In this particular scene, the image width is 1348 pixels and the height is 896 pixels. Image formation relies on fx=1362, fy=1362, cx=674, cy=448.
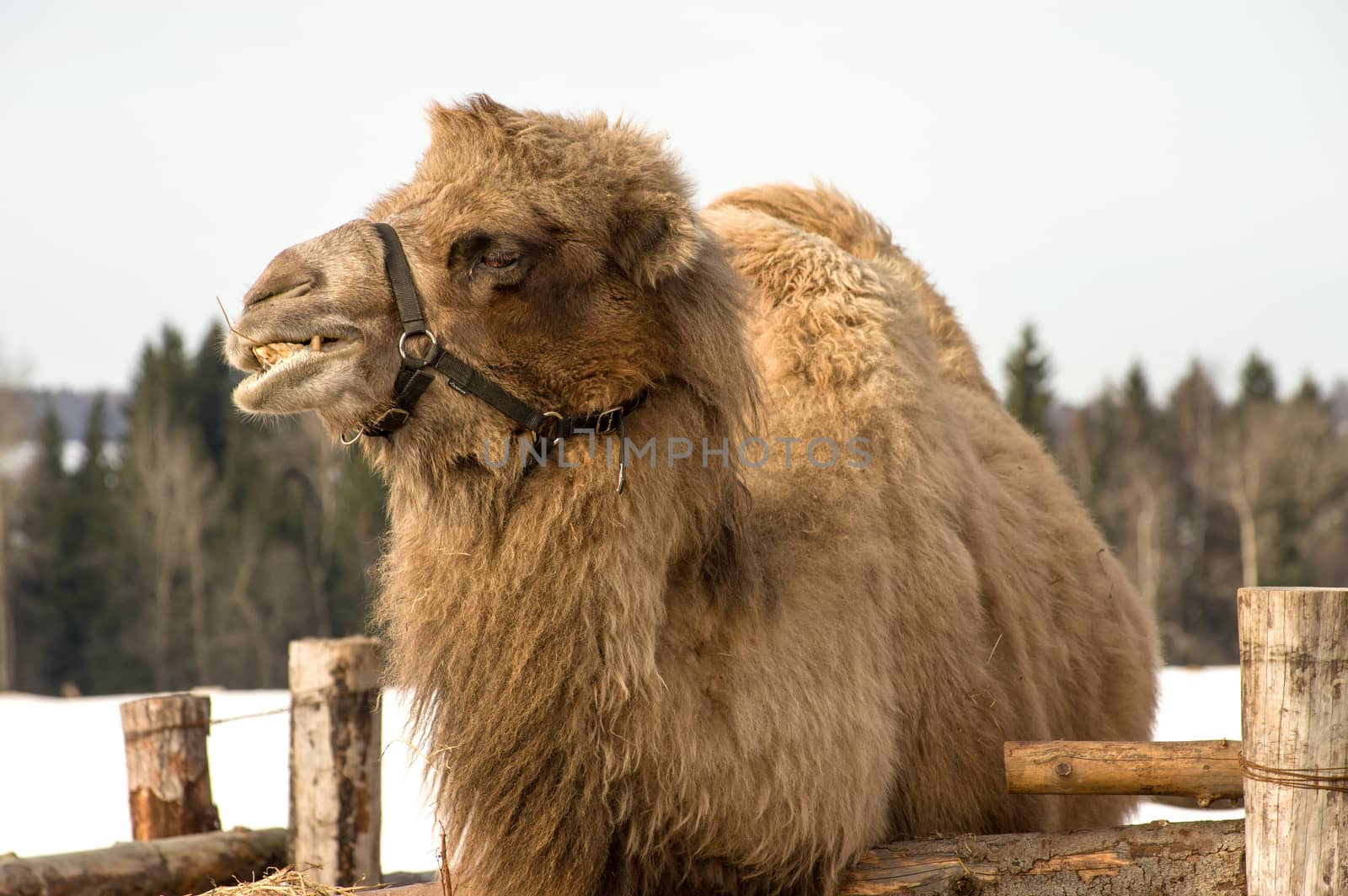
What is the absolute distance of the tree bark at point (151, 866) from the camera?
4422mm

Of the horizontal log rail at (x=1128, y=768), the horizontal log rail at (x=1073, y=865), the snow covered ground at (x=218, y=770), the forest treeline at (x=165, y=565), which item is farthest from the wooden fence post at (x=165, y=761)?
the forest treeline at (x=165, y=565)

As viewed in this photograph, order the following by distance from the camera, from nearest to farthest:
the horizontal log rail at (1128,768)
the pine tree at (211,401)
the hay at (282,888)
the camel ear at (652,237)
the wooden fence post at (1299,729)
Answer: the wooden fence post at (1299,729) < the horizontal log rail at (1128,768) < the camel ear at (652,237) < the hay at (282,888) < the pine tree at (211,401)

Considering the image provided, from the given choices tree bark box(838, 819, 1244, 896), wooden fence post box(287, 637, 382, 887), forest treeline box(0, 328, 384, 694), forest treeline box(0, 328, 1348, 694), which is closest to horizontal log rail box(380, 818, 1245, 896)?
tree bark box(838, 819, 1244, 896)

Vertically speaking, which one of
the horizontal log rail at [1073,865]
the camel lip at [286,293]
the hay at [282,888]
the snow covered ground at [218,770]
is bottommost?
the snow covered ground at [218,770]

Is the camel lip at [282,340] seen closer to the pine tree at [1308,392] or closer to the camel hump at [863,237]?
the camel hump at [863,237]

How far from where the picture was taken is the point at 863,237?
16.1 feet

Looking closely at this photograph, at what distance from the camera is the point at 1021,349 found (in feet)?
125

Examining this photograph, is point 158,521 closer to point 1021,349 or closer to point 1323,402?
point 1021,349

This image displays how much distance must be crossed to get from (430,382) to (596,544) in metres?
0.52

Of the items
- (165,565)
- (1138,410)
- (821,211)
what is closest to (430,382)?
(821,211)

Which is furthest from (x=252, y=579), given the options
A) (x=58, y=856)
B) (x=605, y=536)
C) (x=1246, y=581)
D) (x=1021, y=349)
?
(x=605, y=536)

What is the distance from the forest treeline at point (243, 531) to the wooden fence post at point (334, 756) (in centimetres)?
2650

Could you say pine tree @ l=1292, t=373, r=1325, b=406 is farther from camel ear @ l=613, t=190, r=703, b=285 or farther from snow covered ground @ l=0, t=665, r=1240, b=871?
camel ear @ l=613, t=190, r=703, b=285

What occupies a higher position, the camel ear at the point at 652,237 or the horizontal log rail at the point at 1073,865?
the camel ear at the point at 652,237
